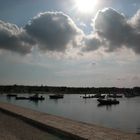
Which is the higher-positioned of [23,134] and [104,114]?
[23,134]

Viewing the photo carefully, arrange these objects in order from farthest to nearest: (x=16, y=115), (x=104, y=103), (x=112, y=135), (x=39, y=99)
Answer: (x=39, y=99), (x=104, y=103), (x=16, y=115), (x=112, y=135)

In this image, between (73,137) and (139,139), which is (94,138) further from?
(139,139)

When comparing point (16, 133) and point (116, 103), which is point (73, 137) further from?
point (116, 103)

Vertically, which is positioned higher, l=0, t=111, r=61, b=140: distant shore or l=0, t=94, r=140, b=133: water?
l=0, t=111, r=61, b=140: distant shore

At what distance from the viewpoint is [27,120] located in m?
23.2

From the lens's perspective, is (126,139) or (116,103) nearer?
(126,139)

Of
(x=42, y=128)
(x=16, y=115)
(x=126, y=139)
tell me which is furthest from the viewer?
(x=16, y=115)

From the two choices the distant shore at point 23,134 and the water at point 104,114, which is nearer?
the distant shore at point 23,134

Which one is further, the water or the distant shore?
the water

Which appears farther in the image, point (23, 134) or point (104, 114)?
point (104, 114)

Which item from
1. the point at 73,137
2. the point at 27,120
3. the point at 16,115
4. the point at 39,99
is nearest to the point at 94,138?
the point at 73,137

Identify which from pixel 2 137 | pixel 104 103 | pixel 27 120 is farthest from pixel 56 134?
pixel 104 103

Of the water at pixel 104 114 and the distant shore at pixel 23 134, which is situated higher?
the distant shore at pixel 23 134

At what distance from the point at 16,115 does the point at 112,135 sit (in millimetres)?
13438
